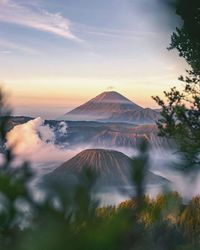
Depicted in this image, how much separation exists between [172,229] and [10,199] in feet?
45.2

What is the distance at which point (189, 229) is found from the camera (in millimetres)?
18234

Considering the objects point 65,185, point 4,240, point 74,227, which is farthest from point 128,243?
point 4,240

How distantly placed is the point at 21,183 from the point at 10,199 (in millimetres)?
54

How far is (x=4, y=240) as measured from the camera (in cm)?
200

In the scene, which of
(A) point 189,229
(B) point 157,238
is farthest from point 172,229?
(A) point 189,229

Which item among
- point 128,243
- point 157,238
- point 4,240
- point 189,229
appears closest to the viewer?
point 128,243

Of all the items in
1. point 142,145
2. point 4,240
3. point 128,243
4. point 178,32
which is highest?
point 178,32

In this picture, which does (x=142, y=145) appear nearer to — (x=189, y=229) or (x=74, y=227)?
(x=74, y=227)

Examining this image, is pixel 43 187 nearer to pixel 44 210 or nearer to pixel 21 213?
pixel 44 210

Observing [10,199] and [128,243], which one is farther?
[128,243]

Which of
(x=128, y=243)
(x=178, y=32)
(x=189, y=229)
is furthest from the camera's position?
(x=189, y=229)

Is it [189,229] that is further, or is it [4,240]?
[189,229]

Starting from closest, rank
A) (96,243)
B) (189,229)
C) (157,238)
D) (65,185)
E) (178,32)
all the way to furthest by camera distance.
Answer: (96,243) → (65,185) → (157,238) → (178,32) → (189,229)

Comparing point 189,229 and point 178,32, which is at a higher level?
point 178,32
